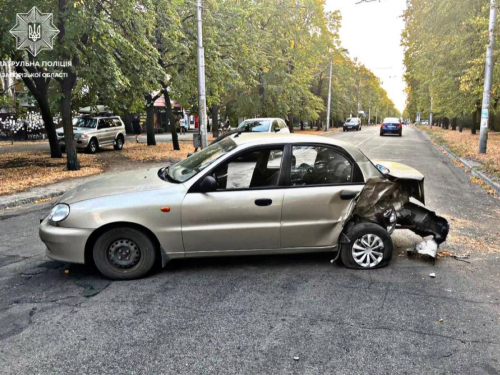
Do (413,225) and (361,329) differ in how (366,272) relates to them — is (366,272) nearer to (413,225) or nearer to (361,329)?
(413,225)

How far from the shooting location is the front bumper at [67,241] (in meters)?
4.19

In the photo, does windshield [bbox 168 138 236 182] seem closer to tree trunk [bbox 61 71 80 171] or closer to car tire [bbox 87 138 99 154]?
tree trunk [bbox 61 71 80 171]

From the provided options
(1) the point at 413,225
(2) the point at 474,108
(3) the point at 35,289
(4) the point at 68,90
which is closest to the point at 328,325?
(1) the point at 413,225

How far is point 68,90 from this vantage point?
13.0 m

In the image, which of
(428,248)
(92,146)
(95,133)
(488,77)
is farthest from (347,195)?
(95,133)

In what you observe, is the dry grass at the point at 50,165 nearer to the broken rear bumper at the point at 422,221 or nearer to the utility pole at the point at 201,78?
the utility pole at the point at 201,78

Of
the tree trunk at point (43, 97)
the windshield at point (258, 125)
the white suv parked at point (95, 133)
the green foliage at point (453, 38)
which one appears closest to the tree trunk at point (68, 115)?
the tree trunk at point (43, 97)

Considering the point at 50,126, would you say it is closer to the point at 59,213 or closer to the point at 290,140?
the point at 59,213

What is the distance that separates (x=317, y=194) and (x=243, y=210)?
89cm

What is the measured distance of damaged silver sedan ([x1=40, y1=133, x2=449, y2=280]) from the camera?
4.25m

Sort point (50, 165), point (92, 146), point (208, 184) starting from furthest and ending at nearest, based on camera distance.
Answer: point (92, 146) < point (50, 165) < point (208, 184)

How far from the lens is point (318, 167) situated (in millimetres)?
4715

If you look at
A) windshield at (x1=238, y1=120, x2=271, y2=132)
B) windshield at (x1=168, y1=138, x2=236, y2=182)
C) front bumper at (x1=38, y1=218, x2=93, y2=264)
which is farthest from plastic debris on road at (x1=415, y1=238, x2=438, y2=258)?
windshield at (x1=238, y1=120, x2=271, y2=132)

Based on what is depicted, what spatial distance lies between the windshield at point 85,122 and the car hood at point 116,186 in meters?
17.0
